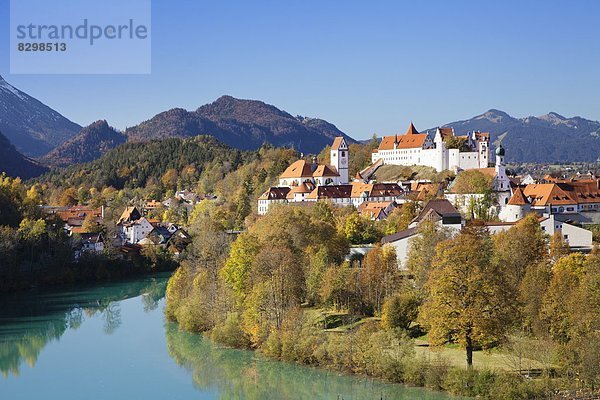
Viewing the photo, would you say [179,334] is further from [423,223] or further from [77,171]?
[77,171]

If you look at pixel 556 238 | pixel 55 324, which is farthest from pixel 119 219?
pixel 556 238

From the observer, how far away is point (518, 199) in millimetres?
37531

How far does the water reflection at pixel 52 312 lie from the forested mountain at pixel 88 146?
382 ft

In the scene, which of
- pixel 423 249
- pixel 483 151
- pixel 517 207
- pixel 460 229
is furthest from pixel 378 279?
pixel 483 151

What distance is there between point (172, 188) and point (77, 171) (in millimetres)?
17777

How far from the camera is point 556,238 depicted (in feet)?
97.3

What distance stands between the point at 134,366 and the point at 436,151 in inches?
1370

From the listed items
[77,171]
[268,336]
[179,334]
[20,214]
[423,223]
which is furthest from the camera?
[77,171]

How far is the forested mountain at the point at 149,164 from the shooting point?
8912 centimetres

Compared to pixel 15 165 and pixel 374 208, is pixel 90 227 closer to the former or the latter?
pixel 374 208

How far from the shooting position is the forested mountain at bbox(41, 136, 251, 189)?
8912 cm

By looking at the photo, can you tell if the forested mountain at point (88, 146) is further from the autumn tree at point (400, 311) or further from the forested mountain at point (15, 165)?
the autumn tree at point (400, 311)

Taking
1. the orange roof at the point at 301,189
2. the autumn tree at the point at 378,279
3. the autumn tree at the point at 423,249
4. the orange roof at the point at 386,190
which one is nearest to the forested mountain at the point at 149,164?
the orange roof at the point at 301,189

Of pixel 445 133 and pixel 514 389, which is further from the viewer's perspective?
pixel 445 133
